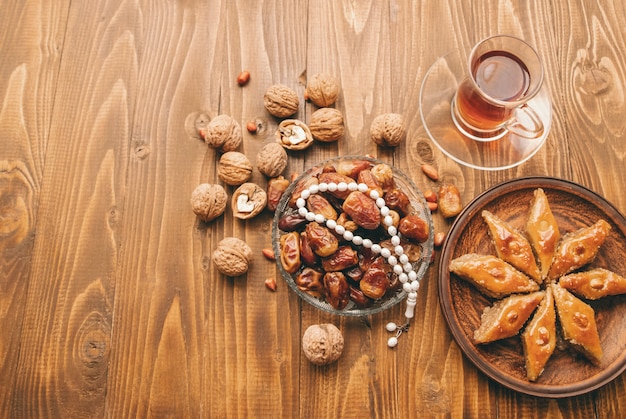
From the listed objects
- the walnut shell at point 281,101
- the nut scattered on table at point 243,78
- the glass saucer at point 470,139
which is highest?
the nut scattered on table at point 243,78

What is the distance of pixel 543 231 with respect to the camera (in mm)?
1431

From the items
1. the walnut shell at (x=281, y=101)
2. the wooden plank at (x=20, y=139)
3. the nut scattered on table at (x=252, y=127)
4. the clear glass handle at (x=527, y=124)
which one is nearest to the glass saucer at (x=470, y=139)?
the clear glass handle at (x=527, y=124)

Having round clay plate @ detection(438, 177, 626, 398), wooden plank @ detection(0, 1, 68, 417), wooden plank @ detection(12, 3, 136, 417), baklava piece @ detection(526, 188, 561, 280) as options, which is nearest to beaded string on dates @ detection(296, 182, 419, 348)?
round clay plate @ detection(438, 177, 626, 398)

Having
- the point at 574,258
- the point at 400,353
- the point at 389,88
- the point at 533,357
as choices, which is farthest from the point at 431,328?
the point at 389,88

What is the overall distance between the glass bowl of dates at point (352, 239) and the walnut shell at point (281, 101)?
9.0 inches

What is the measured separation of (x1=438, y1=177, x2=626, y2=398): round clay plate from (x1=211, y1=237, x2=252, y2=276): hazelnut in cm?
52

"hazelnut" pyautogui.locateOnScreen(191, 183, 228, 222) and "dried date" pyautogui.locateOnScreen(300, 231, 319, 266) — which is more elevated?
"hazelnut" pyautogui.locateOnScreen(191, 183, 228, 222)

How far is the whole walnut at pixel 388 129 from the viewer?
1.51 m

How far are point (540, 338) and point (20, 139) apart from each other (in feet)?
5.05

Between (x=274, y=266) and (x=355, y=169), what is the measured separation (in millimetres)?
349

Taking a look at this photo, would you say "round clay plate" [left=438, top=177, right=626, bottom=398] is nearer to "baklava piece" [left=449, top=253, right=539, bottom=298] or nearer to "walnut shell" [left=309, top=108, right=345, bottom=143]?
"baklava piece" [left=449, top=253, right=539, bottom=298]

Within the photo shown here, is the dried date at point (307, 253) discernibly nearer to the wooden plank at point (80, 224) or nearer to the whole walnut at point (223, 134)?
the whole walnut at point (223, 134)

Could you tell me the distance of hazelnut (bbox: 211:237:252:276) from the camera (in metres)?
1.46

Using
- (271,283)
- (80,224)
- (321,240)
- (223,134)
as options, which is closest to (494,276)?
(321,240)
